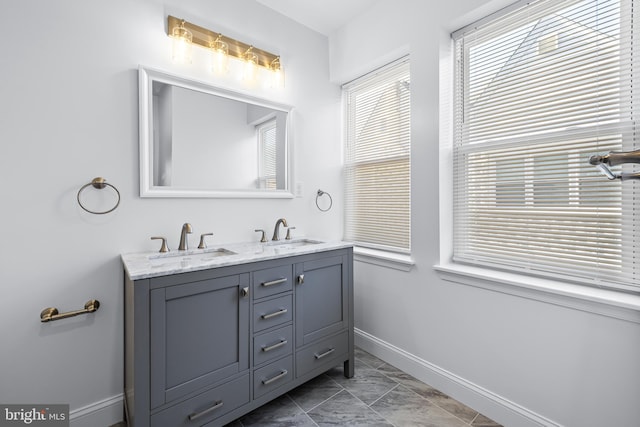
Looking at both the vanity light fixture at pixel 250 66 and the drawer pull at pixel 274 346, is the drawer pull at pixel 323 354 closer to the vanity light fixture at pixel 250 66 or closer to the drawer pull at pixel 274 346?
the drawer pull at pixel 274 346

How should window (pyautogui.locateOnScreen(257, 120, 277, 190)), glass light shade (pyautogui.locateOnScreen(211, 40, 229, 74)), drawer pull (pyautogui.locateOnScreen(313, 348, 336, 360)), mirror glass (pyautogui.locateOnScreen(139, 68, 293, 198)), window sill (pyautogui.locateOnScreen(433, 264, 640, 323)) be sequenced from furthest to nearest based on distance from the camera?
window (pyautogui.locateOnScreen(257, 120, 277, 190)) → glass light shade (pyautogui.locateOnScreen(211, 40, 229, 74)) → drawer pull (pyautogui.locateOnScreen(313, 348, 336, 360)) → mirror glass (pyautogui.locateOnScreen(139, 68, 293, 198)) → window sill (pyautogui.locateOnScreen(433, 264, 640, 323))

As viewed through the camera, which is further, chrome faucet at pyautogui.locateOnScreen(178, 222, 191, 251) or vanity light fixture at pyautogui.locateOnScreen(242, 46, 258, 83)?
vanity light fixture at pyautogui.locateOnScreen(242, 46, 258, 83)

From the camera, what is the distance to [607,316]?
1314 millimetres

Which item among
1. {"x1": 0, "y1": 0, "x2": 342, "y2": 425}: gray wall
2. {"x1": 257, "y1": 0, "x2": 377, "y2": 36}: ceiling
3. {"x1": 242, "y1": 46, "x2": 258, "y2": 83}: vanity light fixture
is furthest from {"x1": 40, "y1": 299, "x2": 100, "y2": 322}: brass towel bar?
{"x1": 257, "y1": 0, "x2": 377, "y2": 36}: ceiling

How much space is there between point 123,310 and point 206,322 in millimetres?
618

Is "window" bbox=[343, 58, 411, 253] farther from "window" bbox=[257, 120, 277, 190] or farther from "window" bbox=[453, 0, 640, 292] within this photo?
"window" bbox=[257, 120, 277, 190]

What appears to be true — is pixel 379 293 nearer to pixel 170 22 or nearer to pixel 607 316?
pixel 607 316

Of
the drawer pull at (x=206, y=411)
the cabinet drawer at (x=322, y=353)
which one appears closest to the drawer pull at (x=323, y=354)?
the cabinet drawer at (x=322, y=353)

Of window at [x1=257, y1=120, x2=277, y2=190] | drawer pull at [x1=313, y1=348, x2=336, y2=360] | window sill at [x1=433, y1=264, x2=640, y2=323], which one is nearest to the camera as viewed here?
window sill at [x1=433, y1=264, x2=640, y2=323]

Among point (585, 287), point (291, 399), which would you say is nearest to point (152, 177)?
point (291, 399)

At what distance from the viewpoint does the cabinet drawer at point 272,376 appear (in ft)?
5.37

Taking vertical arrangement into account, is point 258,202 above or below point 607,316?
above

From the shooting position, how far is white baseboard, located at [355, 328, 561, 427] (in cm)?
157

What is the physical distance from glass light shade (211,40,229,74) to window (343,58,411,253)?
3.84ft
